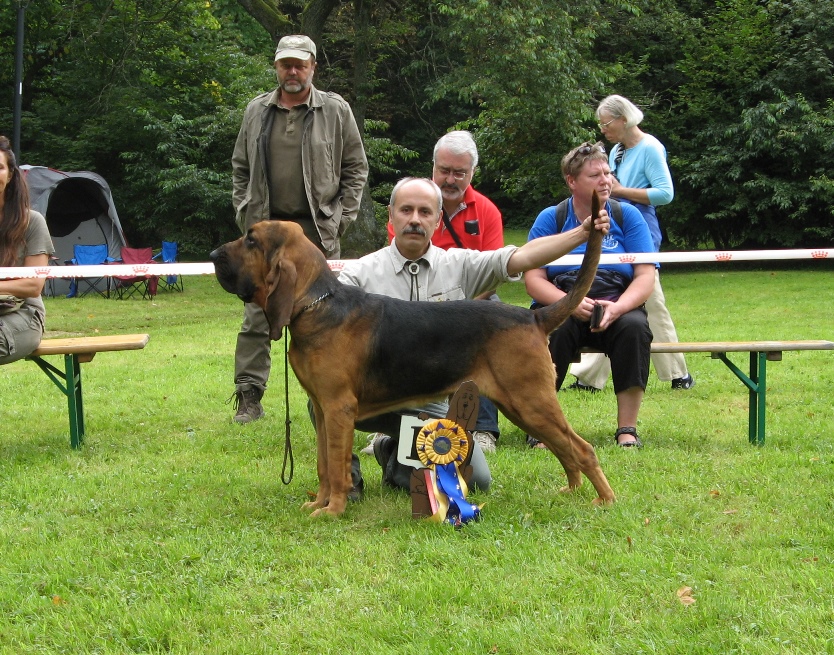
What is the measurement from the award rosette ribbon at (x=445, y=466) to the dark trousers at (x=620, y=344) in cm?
177

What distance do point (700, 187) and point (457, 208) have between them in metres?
Answer: 19.1

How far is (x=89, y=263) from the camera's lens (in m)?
19.1

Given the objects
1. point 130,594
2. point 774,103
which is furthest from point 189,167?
point 130,594

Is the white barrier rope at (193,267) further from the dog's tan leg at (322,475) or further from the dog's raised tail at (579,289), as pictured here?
the dog's tan leg at (322,475)

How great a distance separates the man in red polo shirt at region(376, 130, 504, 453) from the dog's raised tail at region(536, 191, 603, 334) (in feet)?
4.55

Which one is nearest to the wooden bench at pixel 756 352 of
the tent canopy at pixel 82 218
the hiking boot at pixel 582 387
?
the hiking boot at pixel 582 387

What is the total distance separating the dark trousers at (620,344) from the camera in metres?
6.00

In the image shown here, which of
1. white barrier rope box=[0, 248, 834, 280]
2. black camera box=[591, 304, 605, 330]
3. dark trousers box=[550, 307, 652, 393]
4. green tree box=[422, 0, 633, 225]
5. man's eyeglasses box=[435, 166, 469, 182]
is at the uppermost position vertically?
green tree box=[422, 0, 633, 225]

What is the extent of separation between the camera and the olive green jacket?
21.9ft

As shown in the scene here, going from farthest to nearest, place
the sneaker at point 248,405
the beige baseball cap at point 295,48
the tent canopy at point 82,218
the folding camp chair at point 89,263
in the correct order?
the tent canopy at point 82,218 < the folding camp chair at point 89,263 < the sneaker at point 248,405 < the beige baseball cap at point 295,48

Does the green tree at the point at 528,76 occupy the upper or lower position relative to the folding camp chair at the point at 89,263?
upper

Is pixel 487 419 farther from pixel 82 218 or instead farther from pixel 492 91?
pixel 82 218

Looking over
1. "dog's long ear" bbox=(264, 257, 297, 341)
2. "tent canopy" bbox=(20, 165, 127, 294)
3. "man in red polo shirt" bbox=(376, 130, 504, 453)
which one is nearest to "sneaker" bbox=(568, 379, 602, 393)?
"man in red polo shirt" bbox=(376, 130, 504, 453)

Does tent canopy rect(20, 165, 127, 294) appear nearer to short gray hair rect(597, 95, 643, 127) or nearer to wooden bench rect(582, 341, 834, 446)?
short gray hair rect(597, 95, 643, 127)
